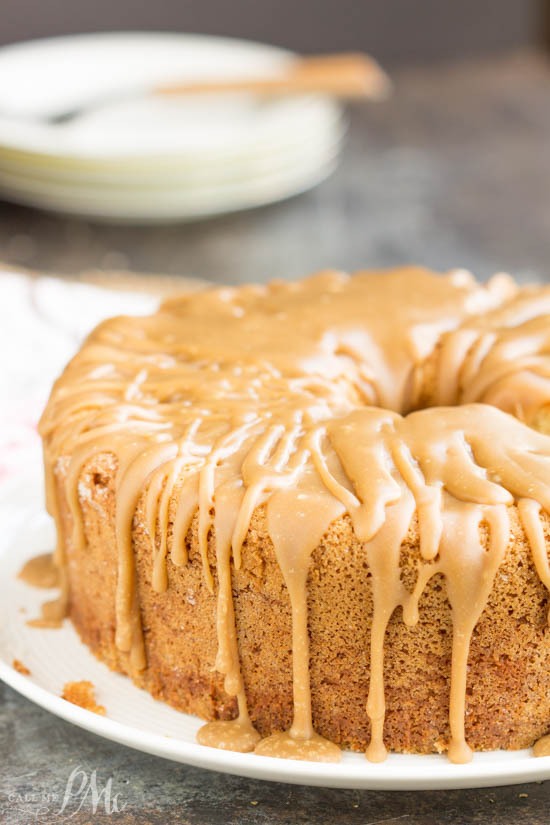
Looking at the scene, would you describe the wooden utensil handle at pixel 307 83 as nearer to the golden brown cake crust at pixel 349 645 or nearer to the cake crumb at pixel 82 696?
the golden brown cake crust at pixel 349 645

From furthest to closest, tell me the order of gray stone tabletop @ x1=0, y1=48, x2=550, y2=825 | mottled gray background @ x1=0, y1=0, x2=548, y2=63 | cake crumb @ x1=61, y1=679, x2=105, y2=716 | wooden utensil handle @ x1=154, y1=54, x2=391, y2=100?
mottled gray background @ x1=0, y1=0, x2=548, y2=63 < wooden utensil handle @ x1=154, y1=54, x2=391, y2=100 < cake crumb @ x1=61, y1=679, x2=105, y2=716 < gray stone tabletop @ x1=0, y1=48, x2=550, y2=825

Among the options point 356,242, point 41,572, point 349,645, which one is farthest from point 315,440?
point 356,242

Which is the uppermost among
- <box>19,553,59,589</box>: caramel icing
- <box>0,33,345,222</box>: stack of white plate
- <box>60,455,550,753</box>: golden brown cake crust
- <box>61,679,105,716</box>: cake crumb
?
<box>0,33,345,222</box>: stack of white plate

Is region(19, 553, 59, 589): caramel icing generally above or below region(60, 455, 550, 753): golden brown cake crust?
below

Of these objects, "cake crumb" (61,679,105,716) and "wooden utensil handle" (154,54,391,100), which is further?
"wooden utensil handle" (154,54,391,100)

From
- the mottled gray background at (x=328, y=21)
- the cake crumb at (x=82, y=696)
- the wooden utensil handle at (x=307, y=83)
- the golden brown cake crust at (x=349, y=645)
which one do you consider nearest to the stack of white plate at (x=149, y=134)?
the wooden utensil handle at (x=307, y=83)

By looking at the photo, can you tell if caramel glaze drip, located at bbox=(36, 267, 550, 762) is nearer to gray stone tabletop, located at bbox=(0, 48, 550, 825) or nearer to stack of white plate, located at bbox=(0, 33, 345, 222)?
gray stone tabletop, located at bbox=(0, 48, 550, 825)

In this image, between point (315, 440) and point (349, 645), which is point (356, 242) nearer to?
point (315, 440)

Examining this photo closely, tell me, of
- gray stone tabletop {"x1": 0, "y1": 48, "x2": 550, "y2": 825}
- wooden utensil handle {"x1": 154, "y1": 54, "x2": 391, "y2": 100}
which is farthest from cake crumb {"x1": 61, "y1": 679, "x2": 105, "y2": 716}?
wooden utensil handle {"x1": 154, "y1": 54, "x2": 391, "y2": 100}
